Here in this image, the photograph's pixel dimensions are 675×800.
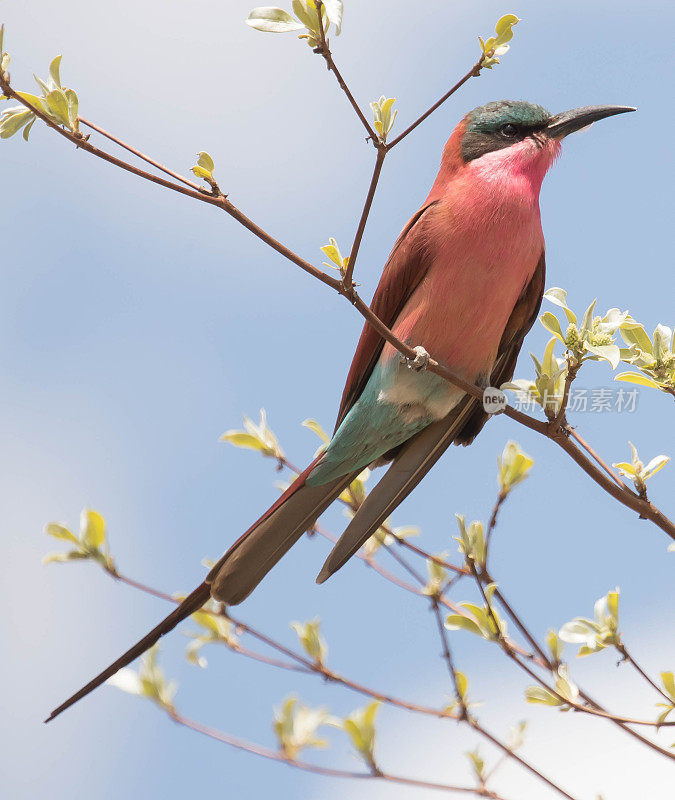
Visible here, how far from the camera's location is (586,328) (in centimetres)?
192

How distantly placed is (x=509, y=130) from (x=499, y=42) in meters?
1.35

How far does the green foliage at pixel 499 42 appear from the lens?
1.92m

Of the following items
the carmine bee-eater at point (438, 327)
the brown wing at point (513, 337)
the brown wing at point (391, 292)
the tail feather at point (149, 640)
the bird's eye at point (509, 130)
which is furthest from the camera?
the bird's eye at point (509, 130)

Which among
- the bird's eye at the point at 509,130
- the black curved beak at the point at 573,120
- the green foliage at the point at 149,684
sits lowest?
the green foliage at the point at 149,684

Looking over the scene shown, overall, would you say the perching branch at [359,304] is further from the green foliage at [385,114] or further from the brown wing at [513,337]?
the brown wing at [513,337]

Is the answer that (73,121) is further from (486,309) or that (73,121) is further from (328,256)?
(486,309)

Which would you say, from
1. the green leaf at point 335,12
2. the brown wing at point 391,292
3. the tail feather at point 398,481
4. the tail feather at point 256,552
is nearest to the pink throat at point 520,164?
the brown wing at point 391,292

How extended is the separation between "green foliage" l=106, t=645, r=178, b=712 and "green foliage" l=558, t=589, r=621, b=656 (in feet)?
4.64

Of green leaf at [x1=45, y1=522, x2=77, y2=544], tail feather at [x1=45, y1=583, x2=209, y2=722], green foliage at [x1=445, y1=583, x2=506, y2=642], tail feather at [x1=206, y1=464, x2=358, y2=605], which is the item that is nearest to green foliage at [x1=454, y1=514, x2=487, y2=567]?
green foliage at [x1=445, y1=583, x2=506, y2=642]

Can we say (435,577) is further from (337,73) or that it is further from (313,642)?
(337,73)

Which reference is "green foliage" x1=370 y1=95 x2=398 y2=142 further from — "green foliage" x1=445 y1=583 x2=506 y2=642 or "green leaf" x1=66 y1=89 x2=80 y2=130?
"green foliage" x1=445 y1=583 x2=506 y2=642

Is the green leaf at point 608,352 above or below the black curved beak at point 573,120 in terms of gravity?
below

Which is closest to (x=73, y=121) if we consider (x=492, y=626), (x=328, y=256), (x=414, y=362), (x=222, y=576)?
(x=328, y=256)

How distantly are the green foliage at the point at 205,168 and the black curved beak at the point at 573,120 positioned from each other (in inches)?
73.9
